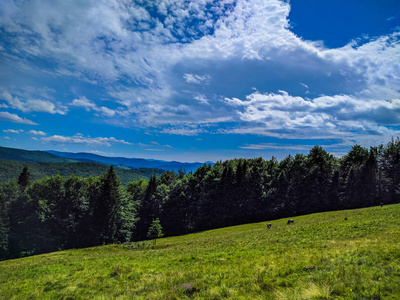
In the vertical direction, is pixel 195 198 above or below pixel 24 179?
below

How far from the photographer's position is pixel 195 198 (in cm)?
8650

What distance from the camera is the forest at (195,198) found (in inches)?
2665

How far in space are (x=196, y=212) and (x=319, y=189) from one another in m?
49.4

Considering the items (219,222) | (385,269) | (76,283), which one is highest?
(385,269)

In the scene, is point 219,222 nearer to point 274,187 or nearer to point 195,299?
point 274,187

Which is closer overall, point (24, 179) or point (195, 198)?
point (24, 179)

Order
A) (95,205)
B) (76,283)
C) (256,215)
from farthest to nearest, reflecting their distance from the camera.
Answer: (256,215), (95,205), (76,283)

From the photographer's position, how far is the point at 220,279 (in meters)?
10.7

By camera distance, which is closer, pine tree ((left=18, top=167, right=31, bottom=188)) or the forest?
the forest

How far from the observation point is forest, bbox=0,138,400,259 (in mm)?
67688

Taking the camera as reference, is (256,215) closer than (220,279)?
No

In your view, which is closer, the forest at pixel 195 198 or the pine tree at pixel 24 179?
the forest at pixel 195 198

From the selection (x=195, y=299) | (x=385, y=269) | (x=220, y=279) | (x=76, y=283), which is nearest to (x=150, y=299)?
(x=195, y=299)

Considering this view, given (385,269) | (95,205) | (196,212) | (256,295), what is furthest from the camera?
(196,212)
